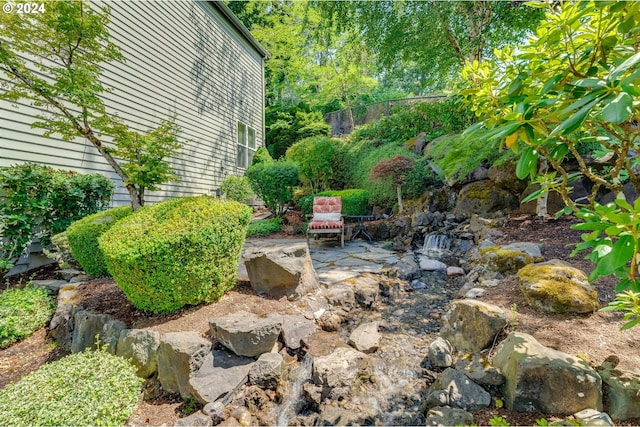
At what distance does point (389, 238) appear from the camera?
261 inches

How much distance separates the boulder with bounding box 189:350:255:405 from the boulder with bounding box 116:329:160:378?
0.45 meters

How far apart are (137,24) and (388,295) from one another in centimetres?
743

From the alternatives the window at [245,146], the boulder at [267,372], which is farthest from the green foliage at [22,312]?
the window at [245,146]

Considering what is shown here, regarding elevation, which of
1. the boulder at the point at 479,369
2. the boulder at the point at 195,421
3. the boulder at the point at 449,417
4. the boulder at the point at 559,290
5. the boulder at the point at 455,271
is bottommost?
the boulder at the point at 195,421

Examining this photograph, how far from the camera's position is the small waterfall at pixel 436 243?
5.31 meters

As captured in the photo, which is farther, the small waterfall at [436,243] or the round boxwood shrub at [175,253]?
the small waterfall at [436,243]

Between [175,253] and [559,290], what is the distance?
3239 mm

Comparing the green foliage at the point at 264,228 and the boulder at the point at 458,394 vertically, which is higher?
the green foliage at the point at 264,228

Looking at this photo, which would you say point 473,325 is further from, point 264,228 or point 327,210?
point 264,228

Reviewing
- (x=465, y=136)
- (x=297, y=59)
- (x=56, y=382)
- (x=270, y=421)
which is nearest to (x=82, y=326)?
(x=56, y=382)

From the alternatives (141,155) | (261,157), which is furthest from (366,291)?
(261,157)

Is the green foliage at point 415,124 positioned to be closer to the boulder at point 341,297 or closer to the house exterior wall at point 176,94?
the house exterior wall at point 176,94

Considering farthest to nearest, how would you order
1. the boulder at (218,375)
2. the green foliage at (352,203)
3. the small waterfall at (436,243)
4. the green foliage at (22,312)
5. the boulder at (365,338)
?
the green foliage at (352,203)
the small waterfall at (436,243)
the green foliage at (22,312)
the boulder at (365,338)
the boulder at (218,375)

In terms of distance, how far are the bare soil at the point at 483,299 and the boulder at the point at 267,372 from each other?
515 mm
